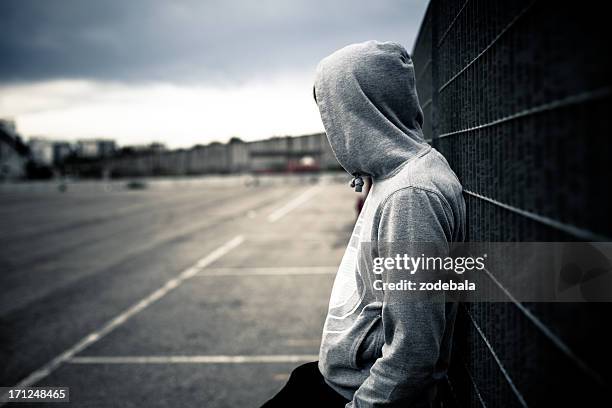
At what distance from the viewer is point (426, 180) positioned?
157 centimetres

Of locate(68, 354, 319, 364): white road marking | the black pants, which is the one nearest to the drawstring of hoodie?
the black pants

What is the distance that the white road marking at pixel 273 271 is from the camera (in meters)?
8.46

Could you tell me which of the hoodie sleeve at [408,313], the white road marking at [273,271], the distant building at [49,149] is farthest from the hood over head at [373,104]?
the distant building at [49,149]

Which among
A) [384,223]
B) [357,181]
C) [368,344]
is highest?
[357,181]

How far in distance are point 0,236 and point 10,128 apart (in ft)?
201

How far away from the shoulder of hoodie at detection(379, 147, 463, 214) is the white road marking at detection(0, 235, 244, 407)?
13.5 feet

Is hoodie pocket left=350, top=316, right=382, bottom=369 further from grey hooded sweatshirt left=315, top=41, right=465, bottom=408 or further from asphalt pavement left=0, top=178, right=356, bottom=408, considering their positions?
asphalt pavement left=0, top=178, right=356, bottom=408

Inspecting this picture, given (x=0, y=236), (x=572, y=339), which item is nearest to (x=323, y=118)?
(x=572, y=339)

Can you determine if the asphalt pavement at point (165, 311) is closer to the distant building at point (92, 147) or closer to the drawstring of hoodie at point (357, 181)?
the drawstring of hoodie at point (357, 181)

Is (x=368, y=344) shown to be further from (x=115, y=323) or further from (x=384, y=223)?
(x=115, y=323)

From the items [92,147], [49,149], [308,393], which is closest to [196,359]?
[308,393]

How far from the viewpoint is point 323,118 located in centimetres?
191

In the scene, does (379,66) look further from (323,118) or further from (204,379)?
(204,379)

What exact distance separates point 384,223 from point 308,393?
0.82 m
